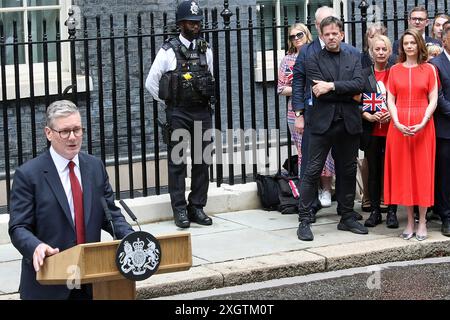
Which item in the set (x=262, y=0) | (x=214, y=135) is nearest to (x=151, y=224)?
(x=214, y=135)

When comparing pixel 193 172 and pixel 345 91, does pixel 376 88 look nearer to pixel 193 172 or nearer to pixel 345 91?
pixel 345 91

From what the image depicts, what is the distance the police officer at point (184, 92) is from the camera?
987 centimetres

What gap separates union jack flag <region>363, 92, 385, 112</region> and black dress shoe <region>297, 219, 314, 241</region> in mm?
1282

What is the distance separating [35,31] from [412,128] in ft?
14.3

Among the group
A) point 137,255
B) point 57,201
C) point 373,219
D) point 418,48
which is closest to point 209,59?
point 418,48

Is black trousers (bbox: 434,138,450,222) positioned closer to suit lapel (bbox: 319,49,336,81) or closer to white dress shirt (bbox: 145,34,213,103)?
suit lapel (bbox: 319,49,336,81)

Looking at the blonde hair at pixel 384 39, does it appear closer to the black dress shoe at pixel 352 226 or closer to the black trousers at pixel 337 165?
the black trousers at pixel 337 165

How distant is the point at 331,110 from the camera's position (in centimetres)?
960

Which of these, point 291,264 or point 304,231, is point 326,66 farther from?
point 291,264

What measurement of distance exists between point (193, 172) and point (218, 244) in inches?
40.8

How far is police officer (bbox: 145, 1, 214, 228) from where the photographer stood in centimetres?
987

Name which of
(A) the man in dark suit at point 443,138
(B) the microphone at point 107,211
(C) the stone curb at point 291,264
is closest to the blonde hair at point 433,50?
(A) the man in dark suit at point 443,138

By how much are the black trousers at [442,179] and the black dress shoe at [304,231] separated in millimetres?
1249

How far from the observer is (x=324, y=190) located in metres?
10.9
